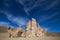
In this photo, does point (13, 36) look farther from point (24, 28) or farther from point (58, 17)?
point (58, 17)

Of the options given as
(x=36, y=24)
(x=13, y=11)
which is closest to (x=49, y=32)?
(x=36, y=24)

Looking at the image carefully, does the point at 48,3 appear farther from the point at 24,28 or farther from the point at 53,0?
the point at 24,28

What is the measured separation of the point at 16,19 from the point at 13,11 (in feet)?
0.81

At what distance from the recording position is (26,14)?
12.2 meters

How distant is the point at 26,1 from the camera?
1223 cm

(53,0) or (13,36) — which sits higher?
(53,0)

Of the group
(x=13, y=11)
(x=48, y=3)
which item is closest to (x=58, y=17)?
(x=48, y=3)

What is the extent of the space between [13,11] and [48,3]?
1.03 meters

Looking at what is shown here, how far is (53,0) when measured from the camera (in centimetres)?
1222

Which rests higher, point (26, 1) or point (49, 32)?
point (26, 1)

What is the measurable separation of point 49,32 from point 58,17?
0.50m

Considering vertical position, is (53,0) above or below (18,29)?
above

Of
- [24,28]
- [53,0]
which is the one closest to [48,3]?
[53,0]

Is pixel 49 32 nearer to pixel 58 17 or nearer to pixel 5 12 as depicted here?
pixel 58 17
